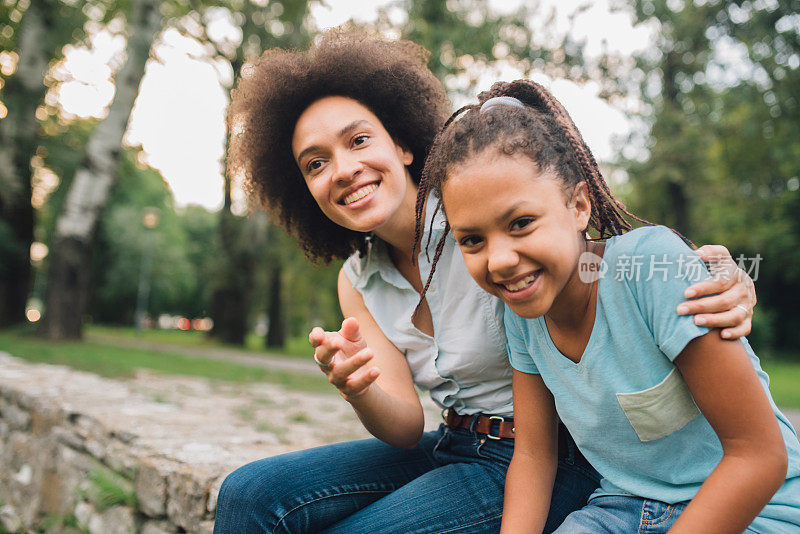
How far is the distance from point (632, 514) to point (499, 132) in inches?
35.4

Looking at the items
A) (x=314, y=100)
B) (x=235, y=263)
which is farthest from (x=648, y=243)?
(x=235, y=263)

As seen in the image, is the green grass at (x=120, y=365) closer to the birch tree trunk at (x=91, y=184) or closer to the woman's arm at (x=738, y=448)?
the birch tree trunk at (x=91, y=184)

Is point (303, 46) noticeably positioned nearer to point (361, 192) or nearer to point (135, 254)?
point (361, 192)

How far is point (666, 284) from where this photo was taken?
1190mm

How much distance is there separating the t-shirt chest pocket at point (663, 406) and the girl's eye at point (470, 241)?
45 cm

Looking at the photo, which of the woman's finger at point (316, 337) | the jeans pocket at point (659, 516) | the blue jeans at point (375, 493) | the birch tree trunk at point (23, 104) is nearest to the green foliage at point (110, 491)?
the blue jeans at point (375, 493)

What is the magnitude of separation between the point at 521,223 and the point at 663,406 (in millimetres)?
484

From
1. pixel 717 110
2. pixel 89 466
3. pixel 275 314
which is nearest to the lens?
pixel 89 466

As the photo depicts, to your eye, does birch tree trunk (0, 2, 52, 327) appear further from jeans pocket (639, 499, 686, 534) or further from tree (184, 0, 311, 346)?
jeans pocket (639, 499, 686, 534)

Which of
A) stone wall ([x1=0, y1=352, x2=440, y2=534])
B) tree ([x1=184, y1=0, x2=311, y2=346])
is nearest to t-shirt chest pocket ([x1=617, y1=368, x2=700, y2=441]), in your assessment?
stone wall ([x1=0, y1=352, x2=440, y2=534])

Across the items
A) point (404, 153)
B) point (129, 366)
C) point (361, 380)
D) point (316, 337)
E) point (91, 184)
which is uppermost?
point (91, 184)

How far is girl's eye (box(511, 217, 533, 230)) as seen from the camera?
1293 millimetres

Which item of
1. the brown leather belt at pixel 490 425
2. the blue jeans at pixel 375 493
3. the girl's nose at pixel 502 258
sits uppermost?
the girl's nose at pixel 502 258

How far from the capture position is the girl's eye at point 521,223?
4.24 ft
